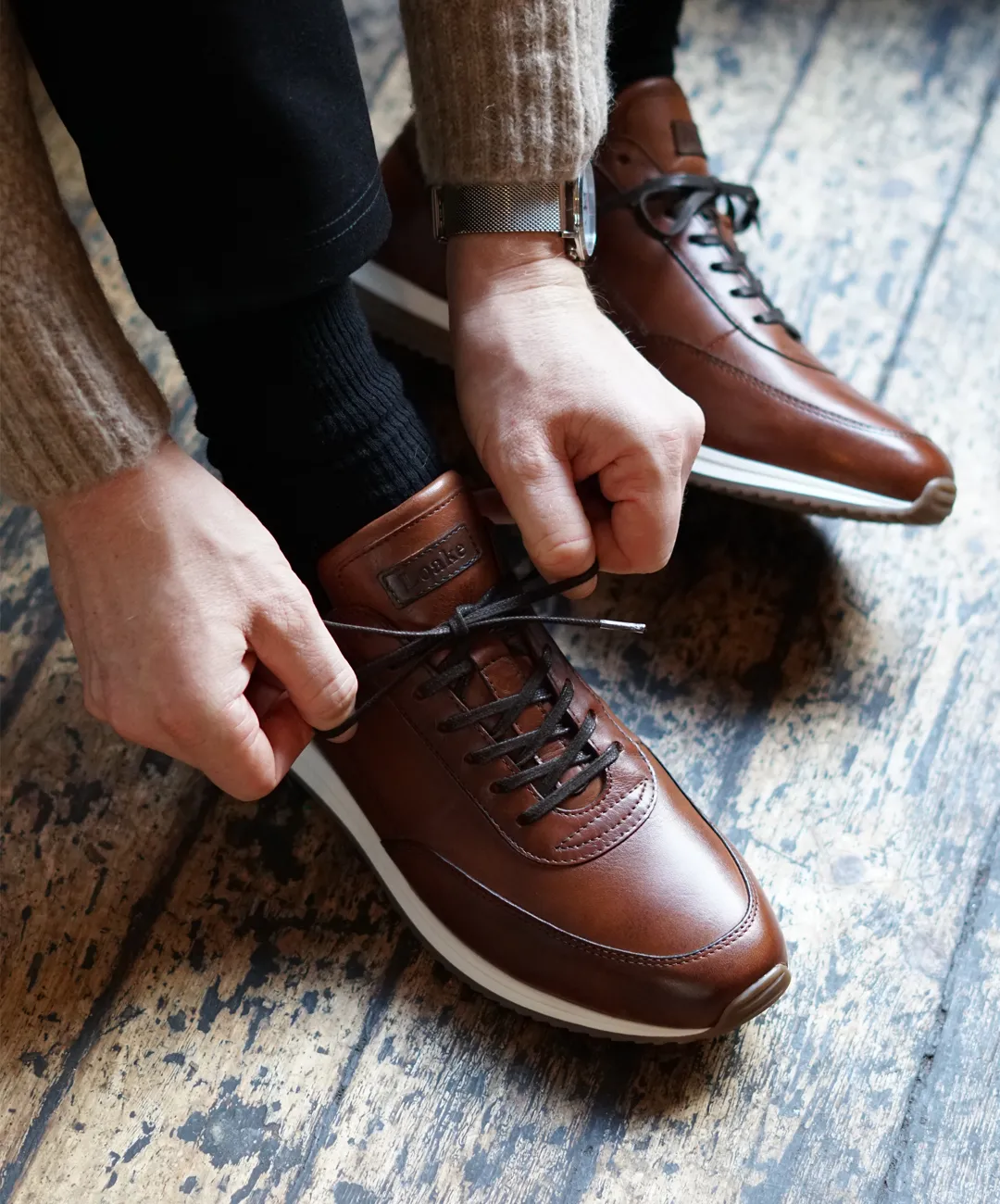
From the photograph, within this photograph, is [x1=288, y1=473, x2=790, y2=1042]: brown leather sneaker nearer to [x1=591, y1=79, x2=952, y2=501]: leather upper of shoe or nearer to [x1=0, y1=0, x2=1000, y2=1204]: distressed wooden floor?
[x1=0, y1=0, x2=1000, y2=1204]: distressed wooden floor

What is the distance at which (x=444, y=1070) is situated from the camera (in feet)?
2.35

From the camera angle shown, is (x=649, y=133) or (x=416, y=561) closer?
(x=416, y=561)

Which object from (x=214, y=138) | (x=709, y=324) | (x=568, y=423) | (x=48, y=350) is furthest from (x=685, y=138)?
(x=48, y=350)

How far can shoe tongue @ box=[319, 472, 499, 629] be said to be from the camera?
684 millimetres

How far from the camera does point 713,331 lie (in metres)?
0.87

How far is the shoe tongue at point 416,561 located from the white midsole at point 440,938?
0.15 metres

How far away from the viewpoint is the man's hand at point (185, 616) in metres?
0.61

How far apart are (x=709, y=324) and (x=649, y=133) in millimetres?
186

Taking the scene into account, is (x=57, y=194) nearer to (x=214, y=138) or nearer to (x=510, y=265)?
(x=214, y=138)

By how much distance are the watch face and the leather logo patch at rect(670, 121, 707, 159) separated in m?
0.16

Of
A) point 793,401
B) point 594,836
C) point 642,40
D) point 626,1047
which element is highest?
point 642,40

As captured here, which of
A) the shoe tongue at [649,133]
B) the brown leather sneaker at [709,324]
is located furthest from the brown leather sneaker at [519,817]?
the shoe tongue at [649,133]

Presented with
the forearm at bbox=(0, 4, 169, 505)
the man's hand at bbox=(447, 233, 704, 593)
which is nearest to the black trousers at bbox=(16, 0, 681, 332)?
the forearm at bbox=(0, 4, 169, 505)

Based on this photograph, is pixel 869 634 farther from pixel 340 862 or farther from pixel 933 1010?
pixel 340 862
